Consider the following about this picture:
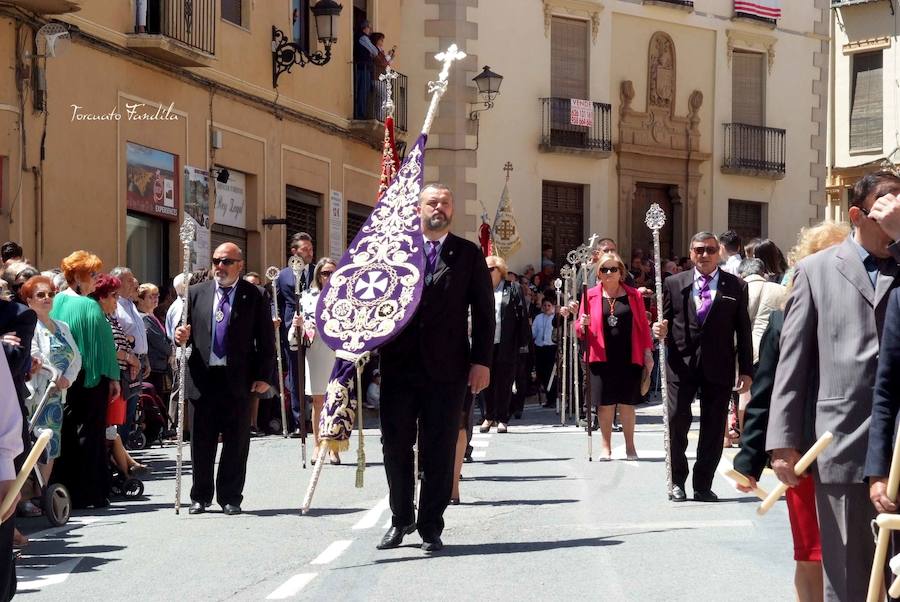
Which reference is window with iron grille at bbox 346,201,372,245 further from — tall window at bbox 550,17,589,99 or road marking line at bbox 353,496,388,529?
road marking line at bbox 353,496,388,529

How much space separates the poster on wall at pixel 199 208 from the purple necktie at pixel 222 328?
10174 mm

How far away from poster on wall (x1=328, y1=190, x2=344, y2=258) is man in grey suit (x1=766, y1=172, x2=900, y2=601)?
2214 centimetres

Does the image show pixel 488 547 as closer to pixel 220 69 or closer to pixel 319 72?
pixel 220 69

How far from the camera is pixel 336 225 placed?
28.8 meters

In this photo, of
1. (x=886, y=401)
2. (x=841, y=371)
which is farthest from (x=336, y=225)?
(x=886, y=401)

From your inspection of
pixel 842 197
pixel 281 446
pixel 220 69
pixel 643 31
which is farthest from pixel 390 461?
pixel 842 197

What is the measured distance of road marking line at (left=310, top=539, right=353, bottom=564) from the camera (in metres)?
9.85

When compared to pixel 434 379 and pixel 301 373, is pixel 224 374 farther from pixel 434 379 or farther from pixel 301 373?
pixel 301 373

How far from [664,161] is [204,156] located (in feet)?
52.2

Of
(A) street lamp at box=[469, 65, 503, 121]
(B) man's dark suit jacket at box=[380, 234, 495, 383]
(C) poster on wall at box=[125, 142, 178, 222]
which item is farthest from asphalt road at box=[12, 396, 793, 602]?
(A) street lamp at box=[469, 65, 503, 121]

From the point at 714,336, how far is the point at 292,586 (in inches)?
190

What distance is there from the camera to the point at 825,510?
6277mm

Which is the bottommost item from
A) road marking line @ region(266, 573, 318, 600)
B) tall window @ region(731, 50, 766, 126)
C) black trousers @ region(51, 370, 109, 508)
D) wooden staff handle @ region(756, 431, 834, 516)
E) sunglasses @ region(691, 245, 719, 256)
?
road marking line @ region(266, 573, 318, 600)

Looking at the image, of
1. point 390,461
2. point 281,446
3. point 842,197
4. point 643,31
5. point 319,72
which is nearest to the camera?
point 390,461
